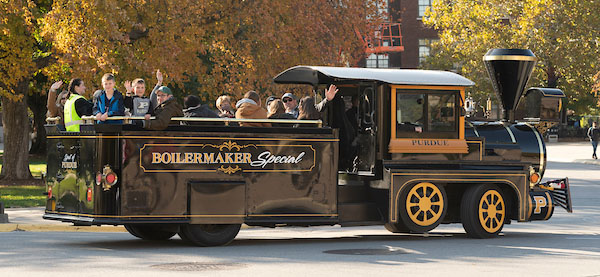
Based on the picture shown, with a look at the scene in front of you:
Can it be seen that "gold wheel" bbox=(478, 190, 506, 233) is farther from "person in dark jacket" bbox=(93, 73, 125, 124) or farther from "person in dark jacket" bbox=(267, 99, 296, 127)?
"person in dark jacket" bbox=(93, 73, 125, 124)

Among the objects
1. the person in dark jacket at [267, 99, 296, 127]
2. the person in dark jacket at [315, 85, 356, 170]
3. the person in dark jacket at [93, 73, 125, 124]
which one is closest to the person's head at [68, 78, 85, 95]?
the person in dark jacket at [93, 73, 125, 124]

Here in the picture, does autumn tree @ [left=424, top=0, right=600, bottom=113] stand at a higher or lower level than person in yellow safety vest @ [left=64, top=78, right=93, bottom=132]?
higher

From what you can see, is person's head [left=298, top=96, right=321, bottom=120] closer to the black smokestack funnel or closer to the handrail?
the handrail

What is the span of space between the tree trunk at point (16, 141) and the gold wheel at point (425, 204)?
17.0 m

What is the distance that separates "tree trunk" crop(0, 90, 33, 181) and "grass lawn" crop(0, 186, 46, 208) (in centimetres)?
196

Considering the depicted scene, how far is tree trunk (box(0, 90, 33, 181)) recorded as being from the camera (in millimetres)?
29297

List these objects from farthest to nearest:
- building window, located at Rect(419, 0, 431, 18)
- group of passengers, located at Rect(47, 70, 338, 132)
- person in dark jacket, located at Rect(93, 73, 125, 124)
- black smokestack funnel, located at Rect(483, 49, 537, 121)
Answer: building window, located at Rect(419, 0, 431, 18)
black smokestack funnel, located at Rect(483, 49, 537, 121)
person in dark jacket, located at Rect(93, 73, 125, 124)
group of passengers, located at Rect(47, 70, 338, 132)

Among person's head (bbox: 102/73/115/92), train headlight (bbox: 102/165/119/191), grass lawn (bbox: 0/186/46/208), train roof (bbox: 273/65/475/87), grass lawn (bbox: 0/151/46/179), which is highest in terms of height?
train roof (bbox: 273/65/475/87)

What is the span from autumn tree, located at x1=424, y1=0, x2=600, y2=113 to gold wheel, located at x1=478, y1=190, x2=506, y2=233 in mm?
46761

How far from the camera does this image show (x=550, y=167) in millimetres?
40969

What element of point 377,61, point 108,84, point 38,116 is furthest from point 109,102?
point 377,61

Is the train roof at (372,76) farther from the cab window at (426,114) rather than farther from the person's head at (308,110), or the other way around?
the person's head at (308,110)

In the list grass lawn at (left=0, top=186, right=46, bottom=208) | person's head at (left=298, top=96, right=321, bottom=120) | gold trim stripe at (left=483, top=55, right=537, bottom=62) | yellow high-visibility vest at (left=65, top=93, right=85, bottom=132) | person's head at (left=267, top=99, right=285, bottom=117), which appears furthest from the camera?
grass lawn at (left=0, top=186, right=46, bottom=208)

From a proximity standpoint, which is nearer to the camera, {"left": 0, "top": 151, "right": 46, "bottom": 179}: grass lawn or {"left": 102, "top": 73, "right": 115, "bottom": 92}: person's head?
{"left": 102, "top": 73, "right": 115, "bottom": 92}: person's head
